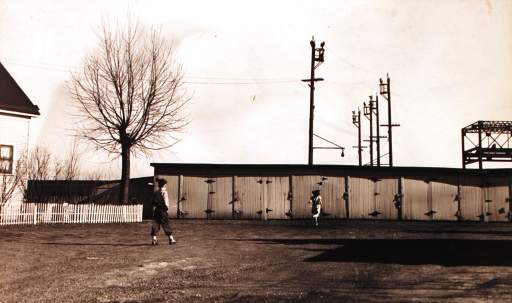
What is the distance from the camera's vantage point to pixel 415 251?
37.6 feet

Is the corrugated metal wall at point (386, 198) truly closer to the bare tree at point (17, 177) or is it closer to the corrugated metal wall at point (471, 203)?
the corrugated metal wall at point (471, 203)

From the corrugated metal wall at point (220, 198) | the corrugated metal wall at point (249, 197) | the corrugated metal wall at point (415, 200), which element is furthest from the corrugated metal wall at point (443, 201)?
the corrugated metal wall at point (220, 198)

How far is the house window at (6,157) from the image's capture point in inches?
908

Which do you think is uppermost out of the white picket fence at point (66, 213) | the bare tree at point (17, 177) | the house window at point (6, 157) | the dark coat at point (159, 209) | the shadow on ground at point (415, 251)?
the house window at point (6, 157)

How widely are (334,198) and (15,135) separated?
16.4m

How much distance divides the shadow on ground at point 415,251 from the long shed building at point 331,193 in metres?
11.5

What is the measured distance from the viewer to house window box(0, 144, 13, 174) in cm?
2307

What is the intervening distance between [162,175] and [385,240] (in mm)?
14501

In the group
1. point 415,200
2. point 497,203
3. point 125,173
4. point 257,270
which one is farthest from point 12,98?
point 497,203

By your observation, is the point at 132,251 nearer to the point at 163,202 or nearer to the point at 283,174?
the point at 163,202

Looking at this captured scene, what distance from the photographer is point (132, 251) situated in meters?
11.7

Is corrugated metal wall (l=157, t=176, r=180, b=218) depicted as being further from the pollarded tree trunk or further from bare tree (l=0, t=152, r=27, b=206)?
bare tree (l=0, t=152, r=27, b=206)

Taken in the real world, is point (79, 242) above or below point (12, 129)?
below

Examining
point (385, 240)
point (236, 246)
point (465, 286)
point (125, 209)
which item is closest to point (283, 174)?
point (125, 209)
